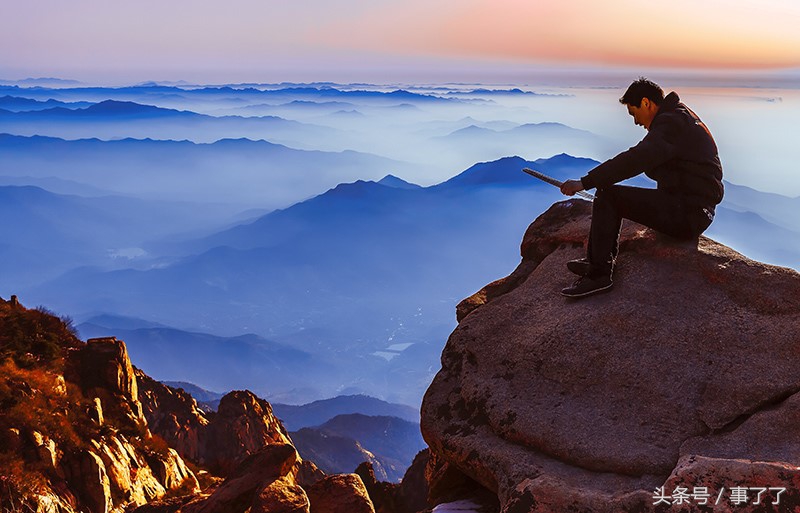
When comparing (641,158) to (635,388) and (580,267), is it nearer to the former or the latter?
(580,267)

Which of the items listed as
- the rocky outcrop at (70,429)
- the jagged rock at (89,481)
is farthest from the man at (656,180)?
the jagged rock at (89,481)

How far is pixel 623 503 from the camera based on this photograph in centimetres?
722

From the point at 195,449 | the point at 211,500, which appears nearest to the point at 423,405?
the point at 211,500

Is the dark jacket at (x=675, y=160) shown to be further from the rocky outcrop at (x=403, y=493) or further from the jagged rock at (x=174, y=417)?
the jagged rock at (x=174, y=417)

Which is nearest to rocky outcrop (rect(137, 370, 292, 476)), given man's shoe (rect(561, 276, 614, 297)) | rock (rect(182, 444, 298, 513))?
rock (rect(182, 444, 298, 513))

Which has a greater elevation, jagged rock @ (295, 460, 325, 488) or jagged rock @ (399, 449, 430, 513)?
jagged rock @ (399, 449, 430, 513)

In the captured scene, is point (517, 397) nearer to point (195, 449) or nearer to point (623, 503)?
point (623, 503)

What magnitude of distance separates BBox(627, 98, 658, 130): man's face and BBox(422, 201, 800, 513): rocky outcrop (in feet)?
6.37

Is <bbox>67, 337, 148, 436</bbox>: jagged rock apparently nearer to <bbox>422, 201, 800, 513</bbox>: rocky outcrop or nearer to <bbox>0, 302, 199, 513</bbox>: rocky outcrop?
<bbox>0, 302, 199, 513</bbox>: rocky outcrop

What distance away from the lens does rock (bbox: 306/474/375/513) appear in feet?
48.2

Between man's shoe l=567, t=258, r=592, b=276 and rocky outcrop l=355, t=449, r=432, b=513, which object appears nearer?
man's shoe l=567, t=258, r=592, b=276

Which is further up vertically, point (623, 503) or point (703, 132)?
point (703, 132)

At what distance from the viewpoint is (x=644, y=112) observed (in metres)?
10.7

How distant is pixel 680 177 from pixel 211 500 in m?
10.8
